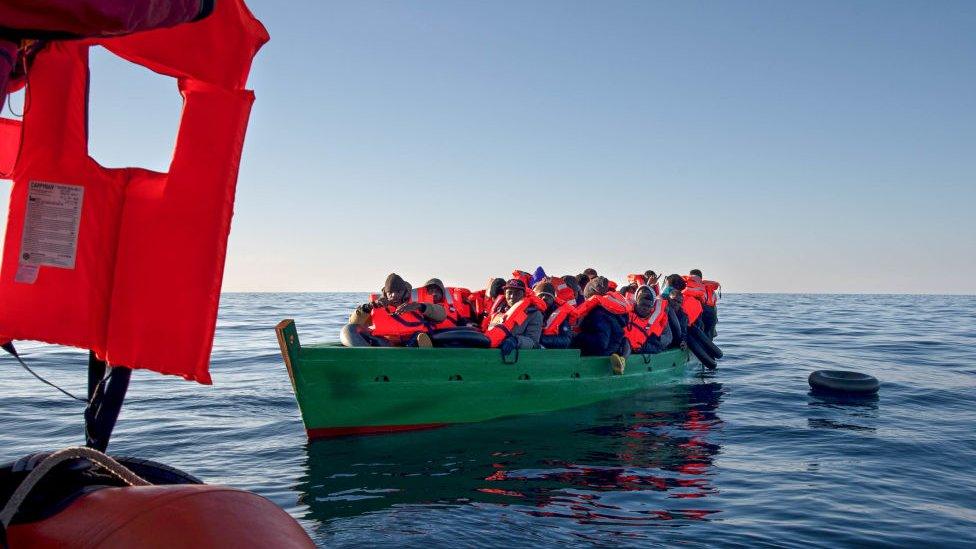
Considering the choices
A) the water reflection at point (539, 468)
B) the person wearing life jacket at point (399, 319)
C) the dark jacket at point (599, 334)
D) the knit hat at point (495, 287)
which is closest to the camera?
the water reflection at point (539, 468)

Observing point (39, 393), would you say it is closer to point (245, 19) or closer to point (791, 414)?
point (245, 19)

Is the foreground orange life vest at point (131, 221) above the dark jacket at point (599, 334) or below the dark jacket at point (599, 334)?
above

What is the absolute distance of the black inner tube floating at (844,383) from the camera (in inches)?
540

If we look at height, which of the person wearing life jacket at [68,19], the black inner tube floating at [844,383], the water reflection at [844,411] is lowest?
the water reflection at [844,411]

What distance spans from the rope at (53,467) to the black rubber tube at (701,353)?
15672 millimetres

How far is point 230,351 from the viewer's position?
2203 centimetres

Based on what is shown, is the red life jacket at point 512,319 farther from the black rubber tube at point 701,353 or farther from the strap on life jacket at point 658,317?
the black rubber tube at point 701,353

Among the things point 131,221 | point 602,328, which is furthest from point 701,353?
point 131,221

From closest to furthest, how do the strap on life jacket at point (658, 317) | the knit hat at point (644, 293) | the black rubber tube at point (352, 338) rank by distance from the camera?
the black rubber tube at point (352, 338) < the knit hat at point (644, 293) < the strap on life jacket at point (658, 317)

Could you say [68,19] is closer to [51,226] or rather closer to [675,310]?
[51,226]

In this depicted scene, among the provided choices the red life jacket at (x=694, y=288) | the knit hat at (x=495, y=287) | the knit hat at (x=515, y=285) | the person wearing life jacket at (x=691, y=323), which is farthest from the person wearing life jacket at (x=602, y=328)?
the red life jacket at (x=694, y=288)

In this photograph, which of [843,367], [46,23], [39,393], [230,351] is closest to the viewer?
[46,23]

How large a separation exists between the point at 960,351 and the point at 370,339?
21930 millimetres

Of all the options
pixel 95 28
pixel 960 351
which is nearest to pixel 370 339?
pixel 95 28
